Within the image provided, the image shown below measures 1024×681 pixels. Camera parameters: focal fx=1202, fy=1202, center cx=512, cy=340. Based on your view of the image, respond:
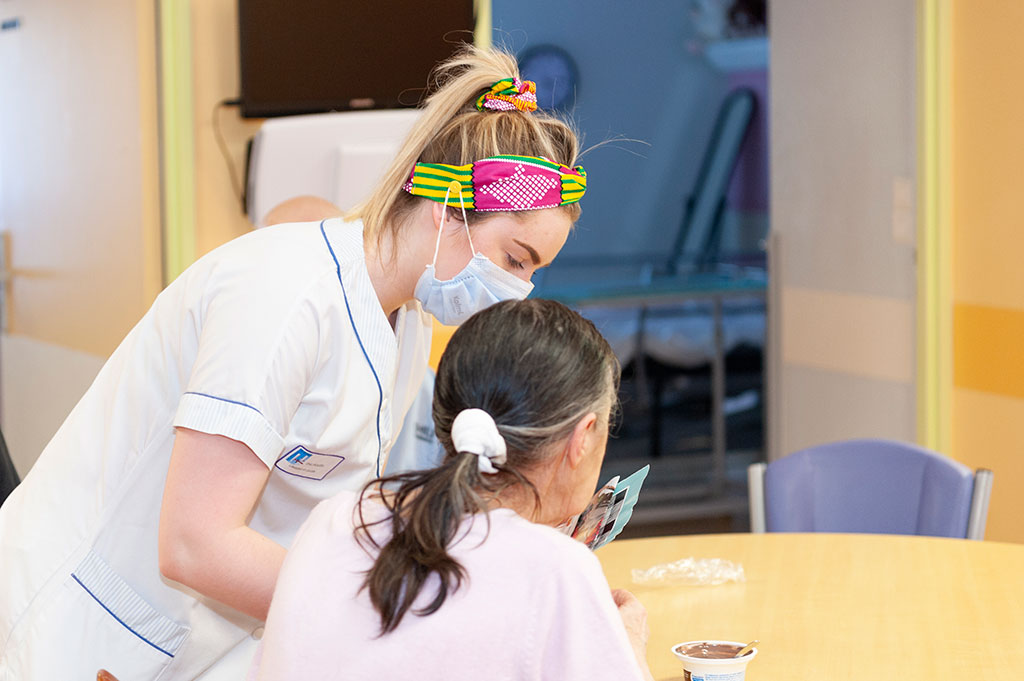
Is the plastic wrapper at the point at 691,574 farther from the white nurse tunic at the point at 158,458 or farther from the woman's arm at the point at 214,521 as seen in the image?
the woman's arm at the point at 214,521

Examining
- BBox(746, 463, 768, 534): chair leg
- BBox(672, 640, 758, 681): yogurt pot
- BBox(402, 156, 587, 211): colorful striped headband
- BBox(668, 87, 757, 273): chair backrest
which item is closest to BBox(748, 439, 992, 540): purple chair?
BBox(746, 463, 768, 534): chair leg

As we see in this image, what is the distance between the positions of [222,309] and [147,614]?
1.40ft

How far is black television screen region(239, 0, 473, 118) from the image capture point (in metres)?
3.31

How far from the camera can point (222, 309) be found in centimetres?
139

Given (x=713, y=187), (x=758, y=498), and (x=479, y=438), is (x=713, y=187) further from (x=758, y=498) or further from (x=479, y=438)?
(x=479, y=438)

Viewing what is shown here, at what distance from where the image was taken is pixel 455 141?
1.58m

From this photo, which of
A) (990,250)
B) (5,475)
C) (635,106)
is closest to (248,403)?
(5,475)

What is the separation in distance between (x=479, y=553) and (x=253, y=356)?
40 cm

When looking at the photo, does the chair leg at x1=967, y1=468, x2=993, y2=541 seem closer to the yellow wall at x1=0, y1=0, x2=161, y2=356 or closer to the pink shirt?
the pink shirt

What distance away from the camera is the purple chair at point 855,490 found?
8.63ft

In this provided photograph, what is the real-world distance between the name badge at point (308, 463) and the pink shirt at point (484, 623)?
35 centimetres

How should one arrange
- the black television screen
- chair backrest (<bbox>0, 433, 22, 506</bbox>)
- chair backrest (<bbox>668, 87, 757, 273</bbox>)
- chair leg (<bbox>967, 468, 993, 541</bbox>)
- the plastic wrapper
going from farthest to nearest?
chair backrest (<bbox>668, 87, 757, 273</bbox>) < the black television screen < chair leg (<bbox>967, 468, 993, 541</bbox>) < chair backrest (<bbox>0, 433, 22, 506</bbox>) < the plastic wrapper

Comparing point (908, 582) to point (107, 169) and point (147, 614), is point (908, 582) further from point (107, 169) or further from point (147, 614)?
point (107, 169)

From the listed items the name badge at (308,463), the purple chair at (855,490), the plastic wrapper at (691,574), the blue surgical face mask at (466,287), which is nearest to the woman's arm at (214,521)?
the name badge at (308,463)
